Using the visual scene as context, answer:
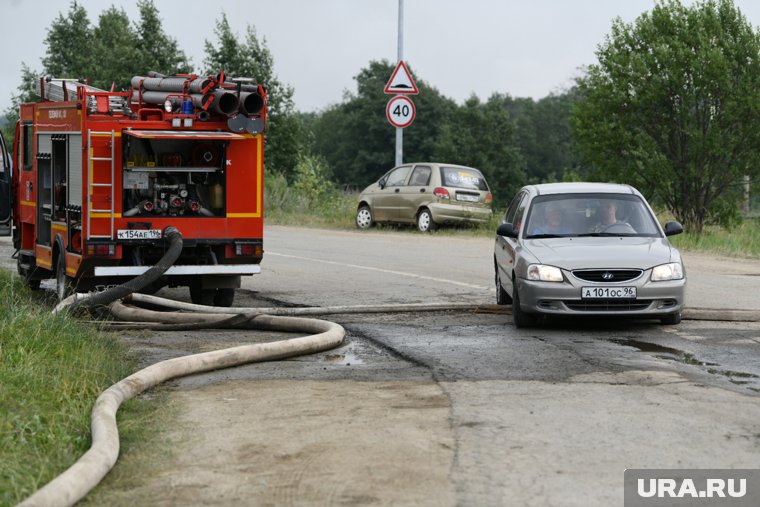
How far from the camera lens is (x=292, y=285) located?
17.0 meters

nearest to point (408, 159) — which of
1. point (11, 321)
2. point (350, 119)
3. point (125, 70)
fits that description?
point (350, 119)

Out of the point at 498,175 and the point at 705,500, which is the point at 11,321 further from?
the point at 498,175

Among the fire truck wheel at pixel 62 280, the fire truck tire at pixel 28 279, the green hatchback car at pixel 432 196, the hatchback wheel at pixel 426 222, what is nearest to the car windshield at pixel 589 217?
the fire truck wheel at pixel 62 280

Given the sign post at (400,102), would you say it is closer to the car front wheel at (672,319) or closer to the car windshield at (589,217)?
the car windshield at (589,217)

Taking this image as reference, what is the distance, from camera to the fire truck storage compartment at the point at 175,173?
14039 millimetres

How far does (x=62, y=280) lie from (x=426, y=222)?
15171mm

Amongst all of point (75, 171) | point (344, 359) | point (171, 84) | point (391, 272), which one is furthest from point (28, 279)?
point (344, 359)

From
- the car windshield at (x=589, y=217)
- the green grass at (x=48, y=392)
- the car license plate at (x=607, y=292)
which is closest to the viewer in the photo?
the green grass at (x=48, y=392)

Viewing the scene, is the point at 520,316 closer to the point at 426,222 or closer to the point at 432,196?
the point at 432,196

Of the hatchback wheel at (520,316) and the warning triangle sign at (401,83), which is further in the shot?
the warning triangle sign at (401,83)

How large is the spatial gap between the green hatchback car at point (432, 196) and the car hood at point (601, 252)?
52.0 ft

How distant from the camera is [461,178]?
29375 mm

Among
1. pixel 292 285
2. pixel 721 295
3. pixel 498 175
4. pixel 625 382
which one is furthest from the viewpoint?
pixel 498 175

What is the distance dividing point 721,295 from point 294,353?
7088 millimetres
